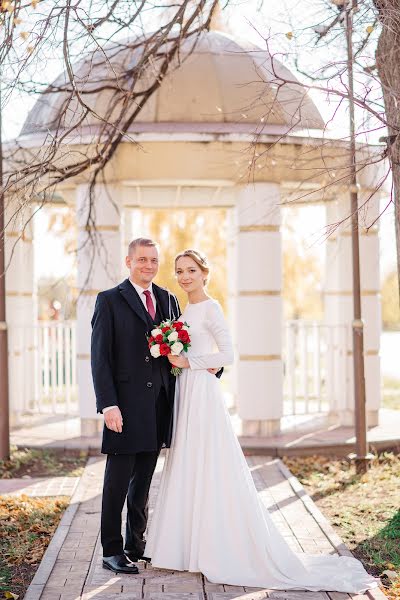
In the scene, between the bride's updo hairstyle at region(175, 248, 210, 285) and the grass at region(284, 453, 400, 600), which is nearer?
the bride's updo hairstyle at region(175, 248, 210, 285)

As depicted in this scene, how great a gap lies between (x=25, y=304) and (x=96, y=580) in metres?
8.48

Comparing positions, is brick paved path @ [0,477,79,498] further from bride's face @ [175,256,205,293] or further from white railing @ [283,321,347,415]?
white railing @ [283,321,347,415]

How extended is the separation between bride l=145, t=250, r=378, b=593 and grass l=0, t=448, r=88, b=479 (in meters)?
4.02

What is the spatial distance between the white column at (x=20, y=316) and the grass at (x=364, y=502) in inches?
163

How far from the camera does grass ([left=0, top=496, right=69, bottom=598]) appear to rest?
6799 millimetres

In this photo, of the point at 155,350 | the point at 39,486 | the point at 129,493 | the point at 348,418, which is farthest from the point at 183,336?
the point at 348,418

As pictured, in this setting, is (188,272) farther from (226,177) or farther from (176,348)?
(226,177)

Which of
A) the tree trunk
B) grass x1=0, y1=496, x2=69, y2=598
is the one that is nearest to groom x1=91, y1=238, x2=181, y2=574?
grass x1=0, y1=496, x2=69, y2=598

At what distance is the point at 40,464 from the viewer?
11.0m

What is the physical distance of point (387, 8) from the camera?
23.3ft

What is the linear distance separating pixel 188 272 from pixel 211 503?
5.26 ft

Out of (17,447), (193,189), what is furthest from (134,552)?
(193,189)

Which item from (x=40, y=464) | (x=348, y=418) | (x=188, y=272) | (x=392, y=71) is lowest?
(x=40, y=464)

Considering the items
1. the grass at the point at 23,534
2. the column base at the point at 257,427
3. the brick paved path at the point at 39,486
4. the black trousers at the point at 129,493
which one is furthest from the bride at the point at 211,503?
the column base at the point at 257,427
